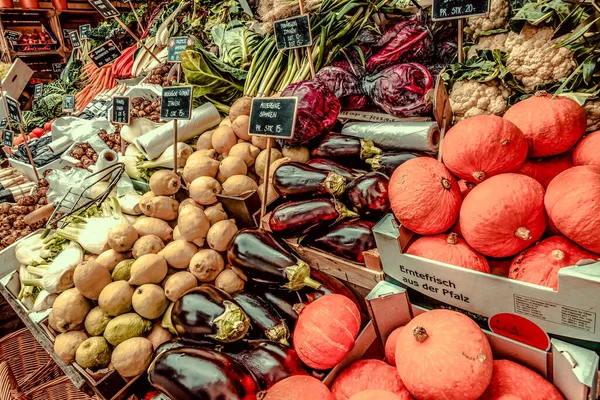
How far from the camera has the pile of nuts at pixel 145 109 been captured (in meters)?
3.34

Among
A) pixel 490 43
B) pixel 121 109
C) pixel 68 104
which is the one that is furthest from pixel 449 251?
pixel 68 104

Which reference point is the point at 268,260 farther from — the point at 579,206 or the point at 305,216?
the point at 579,206

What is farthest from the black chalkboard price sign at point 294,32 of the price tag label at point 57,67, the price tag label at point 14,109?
the price tag label at point 57,67

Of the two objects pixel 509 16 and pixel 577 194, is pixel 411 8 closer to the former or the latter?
pixel 509 16

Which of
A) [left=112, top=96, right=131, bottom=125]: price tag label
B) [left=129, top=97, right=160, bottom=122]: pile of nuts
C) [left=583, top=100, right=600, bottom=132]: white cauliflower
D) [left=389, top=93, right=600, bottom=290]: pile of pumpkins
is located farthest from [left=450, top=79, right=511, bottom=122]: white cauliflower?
[left=129, top=97, right=160, bottom=122]: pile of nuts

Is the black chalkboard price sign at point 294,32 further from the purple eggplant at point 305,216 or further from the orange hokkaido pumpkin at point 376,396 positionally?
the orange hokkaido pumpkin at point 376,396

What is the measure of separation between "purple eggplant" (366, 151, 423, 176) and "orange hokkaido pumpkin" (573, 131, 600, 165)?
2.20 ft

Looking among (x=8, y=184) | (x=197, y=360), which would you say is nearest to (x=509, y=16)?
(x=197, y=360)

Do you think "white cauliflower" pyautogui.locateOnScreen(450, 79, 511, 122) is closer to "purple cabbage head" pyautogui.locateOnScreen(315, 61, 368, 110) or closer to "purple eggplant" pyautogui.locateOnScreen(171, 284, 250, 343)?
"purple cabbage head" pyautogui.locateOnScreen(315, 61, 368, 110)

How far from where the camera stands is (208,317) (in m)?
1.43

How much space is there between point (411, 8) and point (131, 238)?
2.26 m

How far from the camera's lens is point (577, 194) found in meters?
0.93

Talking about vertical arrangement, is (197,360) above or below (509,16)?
below

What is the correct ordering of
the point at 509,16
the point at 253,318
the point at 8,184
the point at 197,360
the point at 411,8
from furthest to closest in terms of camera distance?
the point at 8,184, the point at 411,8, the point at 509,16, the point at 253,318, the point at 197,360
